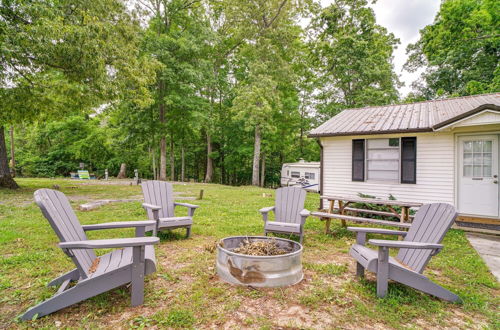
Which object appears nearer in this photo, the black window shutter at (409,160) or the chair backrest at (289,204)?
the chair backrest at (289,204)

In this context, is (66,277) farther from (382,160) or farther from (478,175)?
(478,175)

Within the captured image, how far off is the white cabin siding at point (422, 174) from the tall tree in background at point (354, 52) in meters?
10.0

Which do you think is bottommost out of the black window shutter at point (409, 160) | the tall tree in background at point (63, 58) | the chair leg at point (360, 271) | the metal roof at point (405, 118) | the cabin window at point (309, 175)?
the chair leg at point (360, 271)

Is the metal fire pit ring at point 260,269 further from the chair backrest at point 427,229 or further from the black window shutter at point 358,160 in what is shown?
the black window shutter at point 358,160

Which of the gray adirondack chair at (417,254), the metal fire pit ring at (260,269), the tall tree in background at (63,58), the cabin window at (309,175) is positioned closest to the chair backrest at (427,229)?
the gray adirondack chair at (417,254)

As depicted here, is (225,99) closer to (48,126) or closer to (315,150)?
(315,150)

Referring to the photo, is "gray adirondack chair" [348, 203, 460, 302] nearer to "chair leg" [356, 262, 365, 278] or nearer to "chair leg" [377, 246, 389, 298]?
"chair leg" [377, 246, 389, 298]

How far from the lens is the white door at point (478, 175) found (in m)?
5.86

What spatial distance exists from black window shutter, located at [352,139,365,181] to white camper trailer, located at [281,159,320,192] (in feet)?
28.3

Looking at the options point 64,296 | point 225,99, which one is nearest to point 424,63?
point 225,99

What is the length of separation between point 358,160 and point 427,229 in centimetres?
484

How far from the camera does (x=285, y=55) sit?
1789 cm

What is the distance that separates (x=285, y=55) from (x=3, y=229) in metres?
17.1

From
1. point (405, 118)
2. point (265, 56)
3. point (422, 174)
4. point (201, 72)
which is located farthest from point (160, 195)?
point (265, 56)
